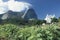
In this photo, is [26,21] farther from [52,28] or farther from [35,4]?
[52,28]

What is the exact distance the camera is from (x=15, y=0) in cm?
823

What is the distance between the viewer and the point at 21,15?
8.07 meters

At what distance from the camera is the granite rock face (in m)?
8.01

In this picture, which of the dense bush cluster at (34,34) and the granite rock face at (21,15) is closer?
the dense bush cluster at (34,34)

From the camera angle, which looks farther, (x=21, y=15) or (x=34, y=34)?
(x=21, y=15)

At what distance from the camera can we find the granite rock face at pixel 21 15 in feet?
26.3

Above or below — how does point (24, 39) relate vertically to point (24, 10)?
below

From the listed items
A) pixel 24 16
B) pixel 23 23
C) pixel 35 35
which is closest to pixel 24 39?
pixel 35 35

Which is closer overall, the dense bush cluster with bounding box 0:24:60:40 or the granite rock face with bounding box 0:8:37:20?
the dense bush cluster with bounding box 0:24:60:40

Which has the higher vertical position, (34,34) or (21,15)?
(21,15)

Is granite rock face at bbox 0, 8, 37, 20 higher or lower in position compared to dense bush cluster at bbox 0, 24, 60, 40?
higher

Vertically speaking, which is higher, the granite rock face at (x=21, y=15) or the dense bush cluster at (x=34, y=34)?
the granite rock face at (x=21, y=15)

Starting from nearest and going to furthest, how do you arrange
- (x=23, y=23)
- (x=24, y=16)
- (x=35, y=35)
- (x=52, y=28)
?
1. (x=35, y=35)
2. (x=52, y=28)
3. (x=23, y=23)
4. (x=24, y=16)

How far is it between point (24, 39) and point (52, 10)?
3301 millimetres
